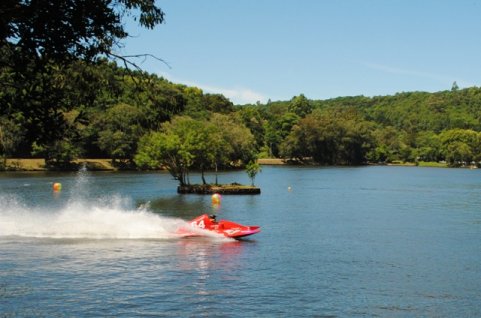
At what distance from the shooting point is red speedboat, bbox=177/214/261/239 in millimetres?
49562

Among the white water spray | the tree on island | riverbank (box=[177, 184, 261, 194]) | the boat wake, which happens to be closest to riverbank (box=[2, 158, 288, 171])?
the tree on island

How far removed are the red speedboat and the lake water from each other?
1009mm

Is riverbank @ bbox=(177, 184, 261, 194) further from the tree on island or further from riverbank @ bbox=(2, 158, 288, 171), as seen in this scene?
riverbank @ bbox=(2, 158, 288, 171)

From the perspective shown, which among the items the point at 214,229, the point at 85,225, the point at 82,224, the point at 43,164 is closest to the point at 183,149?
the point at 82,224

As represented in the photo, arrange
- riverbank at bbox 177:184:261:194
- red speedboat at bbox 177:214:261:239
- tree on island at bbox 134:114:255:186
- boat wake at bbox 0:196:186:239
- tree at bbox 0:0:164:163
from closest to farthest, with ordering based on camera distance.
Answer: tree at bbox 0:0:164:163 < red speedboat at bbox 177:214:261:239 < boat wake at bbox 0:196:186:239 < riverbank at bbox 177:184:261:194 < tree on island at bbox 134:114:255:186

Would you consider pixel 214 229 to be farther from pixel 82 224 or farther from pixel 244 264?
pixel 82 224

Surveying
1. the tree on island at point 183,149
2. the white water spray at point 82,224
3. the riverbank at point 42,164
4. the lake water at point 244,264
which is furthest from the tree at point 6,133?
the riverbank at point 42,164

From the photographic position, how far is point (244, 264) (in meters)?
40.0

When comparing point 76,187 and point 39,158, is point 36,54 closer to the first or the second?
point 76,187

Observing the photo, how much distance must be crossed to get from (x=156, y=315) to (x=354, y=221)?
41916 millimetres

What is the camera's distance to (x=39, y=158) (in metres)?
173

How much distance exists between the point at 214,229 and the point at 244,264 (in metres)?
10.7

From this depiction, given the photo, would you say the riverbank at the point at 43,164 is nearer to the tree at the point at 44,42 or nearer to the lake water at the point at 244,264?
the lake water at the point at 244,264

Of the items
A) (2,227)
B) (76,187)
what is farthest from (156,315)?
(76,187)
